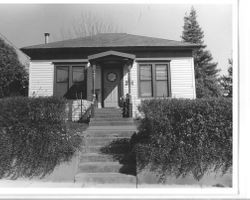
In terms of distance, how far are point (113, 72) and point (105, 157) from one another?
6323 mm

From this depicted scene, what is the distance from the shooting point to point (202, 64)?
108 feet

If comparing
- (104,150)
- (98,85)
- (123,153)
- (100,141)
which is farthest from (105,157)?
(98,85)

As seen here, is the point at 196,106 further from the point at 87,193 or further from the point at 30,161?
the point at 30,161

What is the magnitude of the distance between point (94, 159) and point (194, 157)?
2440mm

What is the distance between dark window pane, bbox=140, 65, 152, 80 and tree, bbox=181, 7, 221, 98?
45.2 feet

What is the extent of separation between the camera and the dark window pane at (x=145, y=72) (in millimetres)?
11531

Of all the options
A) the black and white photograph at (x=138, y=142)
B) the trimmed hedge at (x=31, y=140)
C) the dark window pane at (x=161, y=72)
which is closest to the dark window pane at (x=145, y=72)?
the dark window pane at (x=161, y=72)

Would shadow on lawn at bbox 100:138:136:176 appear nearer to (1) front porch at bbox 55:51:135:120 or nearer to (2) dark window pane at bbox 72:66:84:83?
(1) front porch at bbox 55:51:135:120

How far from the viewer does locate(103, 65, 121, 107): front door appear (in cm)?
1152

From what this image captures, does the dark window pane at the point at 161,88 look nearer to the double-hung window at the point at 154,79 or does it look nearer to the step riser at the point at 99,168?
the double-hung window at the point at 154,79

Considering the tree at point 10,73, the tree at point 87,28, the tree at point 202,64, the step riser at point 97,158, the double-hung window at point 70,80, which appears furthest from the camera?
the tree at point 202,64

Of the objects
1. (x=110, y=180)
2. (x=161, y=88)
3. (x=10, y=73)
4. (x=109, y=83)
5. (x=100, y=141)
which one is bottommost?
(x=110, y=180)

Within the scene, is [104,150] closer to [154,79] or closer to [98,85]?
[98,85]

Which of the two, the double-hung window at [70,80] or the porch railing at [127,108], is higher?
the double-hung window at [70,80]
